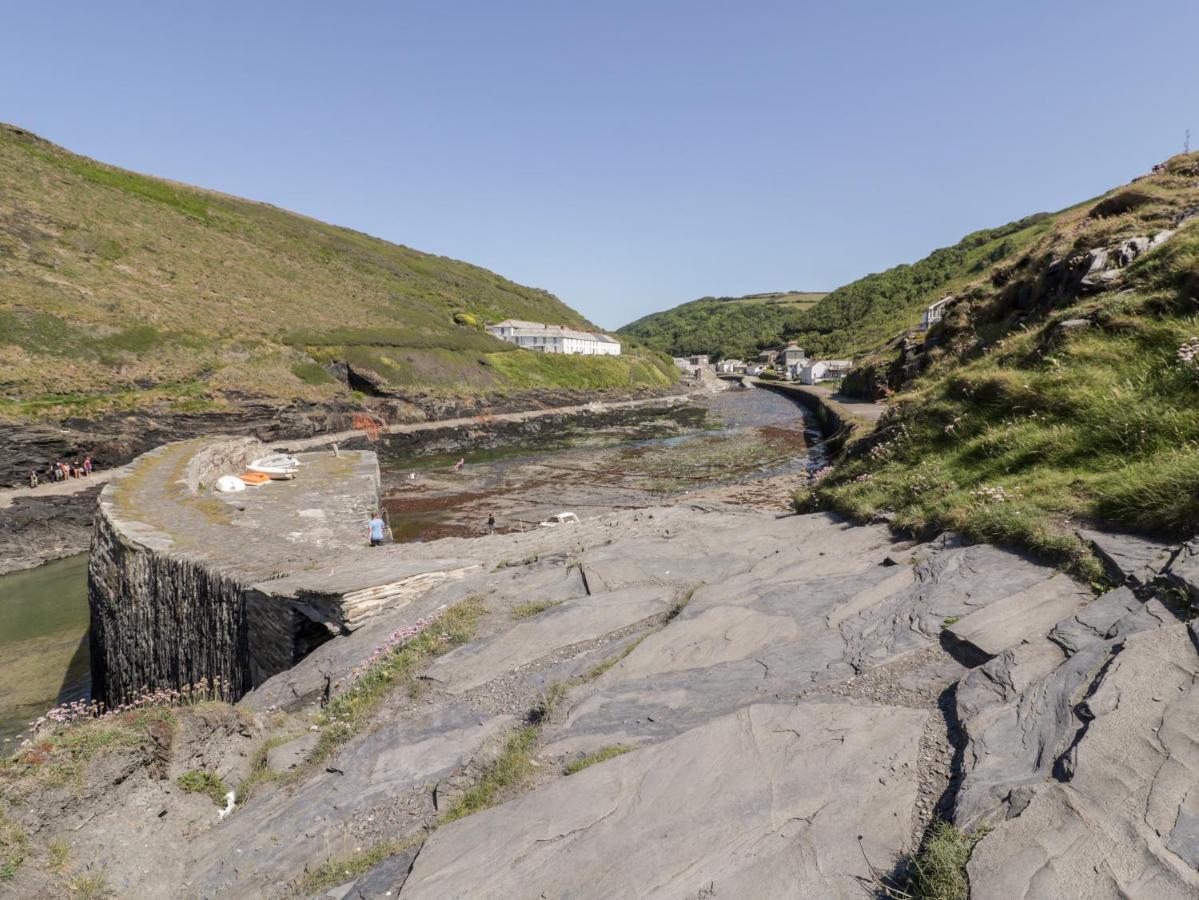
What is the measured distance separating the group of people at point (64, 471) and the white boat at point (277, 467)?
1649 cm

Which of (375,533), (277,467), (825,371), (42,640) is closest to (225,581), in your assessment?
(375,533)

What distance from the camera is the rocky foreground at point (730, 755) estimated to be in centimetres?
352

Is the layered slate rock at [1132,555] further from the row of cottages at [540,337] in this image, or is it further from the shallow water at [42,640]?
the row of cottages at [540,337]

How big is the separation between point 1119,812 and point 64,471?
4865 cm

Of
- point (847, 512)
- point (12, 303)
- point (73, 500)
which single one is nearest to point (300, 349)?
point (12, 303)

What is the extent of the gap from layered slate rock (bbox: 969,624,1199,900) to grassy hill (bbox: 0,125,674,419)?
51496 mm

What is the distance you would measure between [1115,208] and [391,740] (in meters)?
31.8

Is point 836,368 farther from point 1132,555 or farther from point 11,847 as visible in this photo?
point 11,847

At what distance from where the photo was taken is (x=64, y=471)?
3534 cm

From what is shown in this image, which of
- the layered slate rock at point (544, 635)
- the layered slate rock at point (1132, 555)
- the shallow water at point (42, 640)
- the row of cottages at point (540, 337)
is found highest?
the row of cottages at point (540, 337)

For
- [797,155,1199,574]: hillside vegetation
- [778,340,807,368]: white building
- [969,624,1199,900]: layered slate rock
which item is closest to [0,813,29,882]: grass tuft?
[969,624,1199,900]: layered slate rock

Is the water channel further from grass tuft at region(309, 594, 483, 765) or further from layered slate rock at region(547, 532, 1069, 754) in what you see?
layered slate rock at region(547, 532, 1069, 754)

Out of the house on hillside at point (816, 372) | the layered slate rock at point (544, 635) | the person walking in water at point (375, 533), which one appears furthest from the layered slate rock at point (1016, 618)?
the house on hillside at point (816, 372)

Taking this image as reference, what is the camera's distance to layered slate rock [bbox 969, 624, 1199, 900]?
112 inches
